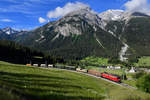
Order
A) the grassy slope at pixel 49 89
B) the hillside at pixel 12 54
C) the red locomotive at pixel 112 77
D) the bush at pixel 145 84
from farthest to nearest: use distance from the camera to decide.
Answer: the hillside at pixel 12 54, the red locomotive at pixel 112 77, the bush at pixel 145 84, the grassy slope at pixel 49 89

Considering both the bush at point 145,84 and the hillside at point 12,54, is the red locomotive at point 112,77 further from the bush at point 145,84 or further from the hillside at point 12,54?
the hillside at point 12,54

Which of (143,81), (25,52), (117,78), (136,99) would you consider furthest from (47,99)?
(25,52)

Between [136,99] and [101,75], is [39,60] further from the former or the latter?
[136,99]

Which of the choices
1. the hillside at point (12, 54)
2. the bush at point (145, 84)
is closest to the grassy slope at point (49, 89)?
the bush at point (145, 84)

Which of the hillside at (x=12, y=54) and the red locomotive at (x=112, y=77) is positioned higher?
the hillside at (x=12, y=54)

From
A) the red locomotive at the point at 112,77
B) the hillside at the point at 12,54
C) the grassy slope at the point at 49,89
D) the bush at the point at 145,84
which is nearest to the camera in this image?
the grassy slope at the point at 49,89

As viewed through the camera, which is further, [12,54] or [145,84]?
[12,54]

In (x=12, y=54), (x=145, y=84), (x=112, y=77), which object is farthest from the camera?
(x=12, y=54)

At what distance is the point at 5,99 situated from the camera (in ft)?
22.0

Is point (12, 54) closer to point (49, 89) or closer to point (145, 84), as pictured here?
point (145, 84)

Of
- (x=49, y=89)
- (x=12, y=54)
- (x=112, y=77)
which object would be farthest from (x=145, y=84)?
(x=12, y=54)

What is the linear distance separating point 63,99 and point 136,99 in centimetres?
1011

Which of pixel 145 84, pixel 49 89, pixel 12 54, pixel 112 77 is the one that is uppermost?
pixel 12 54

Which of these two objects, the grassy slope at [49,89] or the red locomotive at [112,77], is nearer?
the grassy slope at [49,89]
